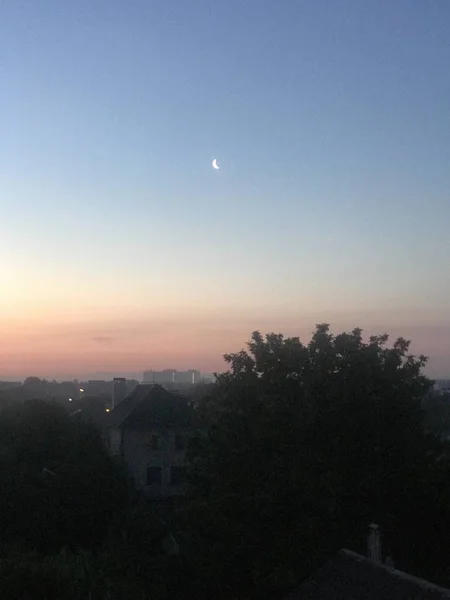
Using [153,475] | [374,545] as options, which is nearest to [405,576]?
[374,545]

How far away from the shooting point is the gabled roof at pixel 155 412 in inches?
1795

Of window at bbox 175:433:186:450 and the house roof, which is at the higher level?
the house roof

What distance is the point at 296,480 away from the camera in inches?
803

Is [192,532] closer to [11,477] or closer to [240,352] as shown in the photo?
[240,352]

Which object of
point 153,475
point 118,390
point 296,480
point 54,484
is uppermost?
point 296,480

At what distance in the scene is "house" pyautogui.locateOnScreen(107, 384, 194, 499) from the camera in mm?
44625

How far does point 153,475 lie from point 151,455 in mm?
1217

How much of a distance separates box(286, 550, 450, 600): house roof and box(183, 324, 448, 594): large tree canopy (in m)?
2.51

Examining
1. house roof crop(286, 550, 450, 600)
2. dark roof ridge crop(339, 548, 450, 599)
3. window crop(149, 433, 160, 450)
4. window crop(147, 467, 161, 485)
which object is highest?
dark roof ridge crop(339, 548, 450, 599)

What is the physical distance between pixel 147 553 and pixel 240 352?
10.8 m

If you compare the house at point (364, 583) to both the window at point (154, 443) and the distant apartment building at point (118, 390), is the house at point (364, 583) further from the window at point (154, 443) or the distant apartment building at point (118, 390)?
the distant apartment building at point (118, 390)

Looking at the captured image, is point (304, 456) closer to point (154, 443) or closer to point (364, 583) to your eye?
point (364, 583)

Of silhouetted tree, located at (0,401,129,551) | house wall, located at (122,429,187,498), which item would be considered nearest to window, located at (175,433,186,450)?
house wall, located at (122,429,187,498)

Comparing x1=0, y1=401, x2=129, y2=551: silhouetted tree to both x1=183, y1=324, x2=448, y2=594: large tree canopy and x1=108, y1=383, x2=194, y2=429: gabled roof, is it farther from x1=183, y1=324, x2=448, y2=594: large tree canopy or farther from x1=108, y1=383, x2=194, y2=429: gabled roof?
x1=183, y1=324, x2=448, y2=594: large tree canopy
